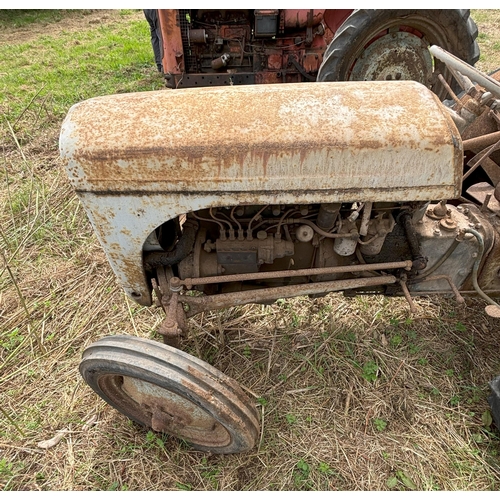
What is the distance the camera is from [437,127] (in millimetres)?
1418

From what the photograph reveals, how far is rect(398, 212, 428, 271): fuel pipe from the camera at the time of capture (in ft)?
6.06

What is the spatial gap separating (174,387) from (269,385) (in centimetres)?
93

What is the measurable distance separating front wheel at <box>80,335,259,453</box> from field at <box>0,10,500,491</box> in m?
0.29

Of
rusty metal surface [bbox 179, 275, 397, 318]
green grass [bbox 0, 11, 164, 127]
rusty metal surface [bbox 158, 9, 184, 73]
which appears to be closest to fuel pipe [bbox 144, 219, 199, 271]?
rusty metal surface [bbox 179, 275, 397, 318]

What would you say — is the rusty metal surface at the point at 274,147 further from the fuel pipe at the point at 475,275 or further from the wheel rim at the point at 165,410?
the wheel rim at the point at 165,410

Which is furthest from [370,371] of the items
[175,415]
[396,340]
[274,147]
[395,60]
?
[395,60]

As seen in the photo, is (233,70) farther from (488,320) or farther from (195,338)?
(488,320)

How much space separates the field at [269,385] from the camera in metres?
1.99

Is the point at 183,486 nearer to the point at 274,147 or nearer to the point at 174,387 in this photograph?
the point at 174,387

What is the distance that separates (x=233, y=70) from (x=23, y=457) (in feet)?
12.5

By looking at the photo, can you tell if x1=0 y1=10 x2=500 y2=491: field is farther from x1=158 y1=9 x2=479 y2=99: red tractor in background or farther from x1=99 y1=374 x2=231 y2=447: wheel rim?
x1=158 y1=9 x2=479 y2=99: red tractor in background

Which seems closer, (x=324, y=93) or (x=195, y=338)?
(x=324, y=93)

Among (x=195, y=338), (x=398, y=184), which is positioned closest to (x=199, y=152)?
(x=398, y=184)

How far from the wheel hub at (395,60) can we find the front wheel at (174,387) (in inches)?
120
